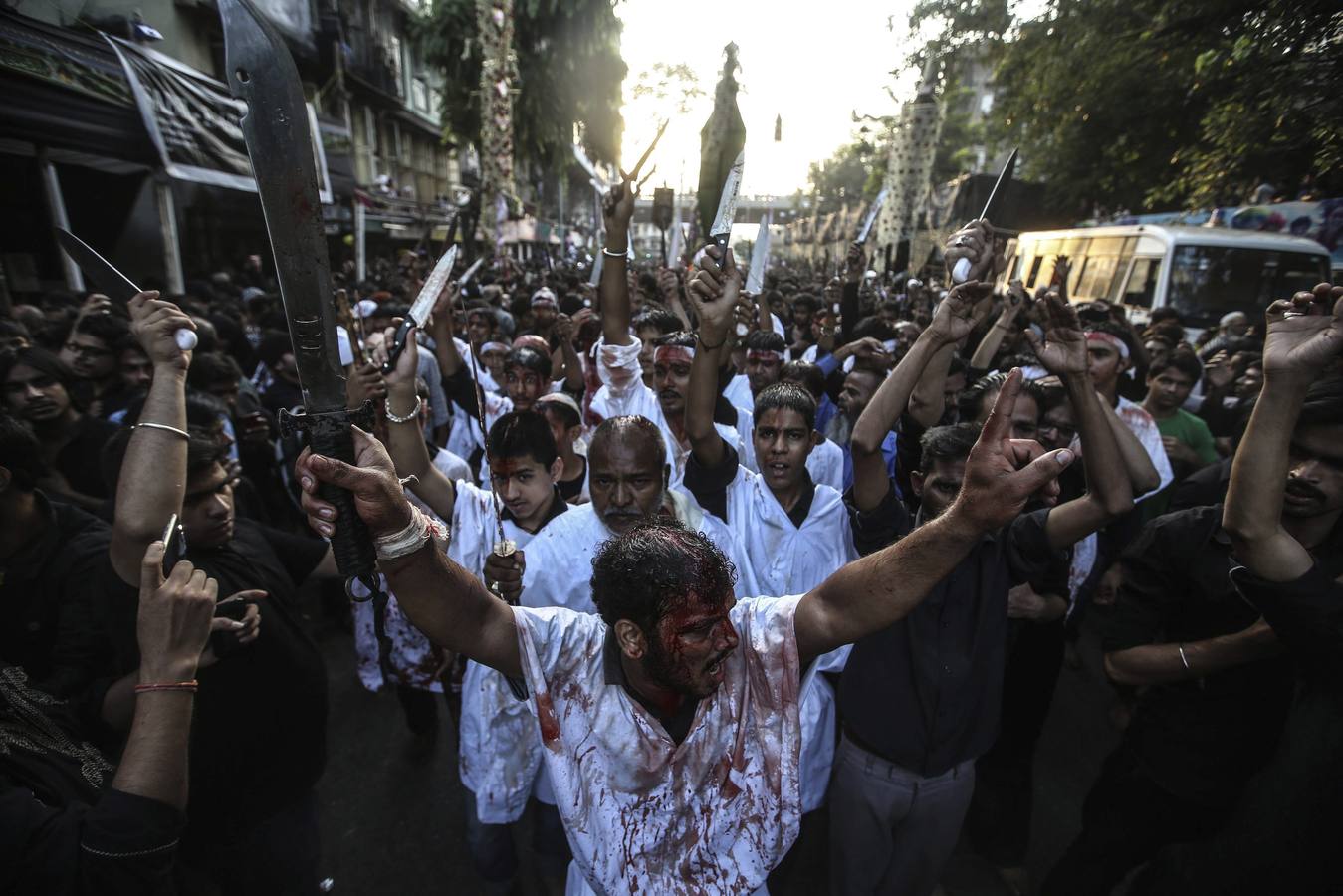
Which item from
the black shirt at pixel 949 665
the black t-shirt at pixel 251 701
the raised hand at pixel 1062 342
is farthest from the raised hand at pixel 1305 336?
the black t-shirt at pixel 251 701

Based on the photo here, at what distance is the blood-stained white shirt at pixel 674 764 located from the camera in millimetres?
1512

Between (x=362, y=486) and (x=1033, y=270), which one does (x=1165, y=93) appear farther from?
(x=362, y=486)

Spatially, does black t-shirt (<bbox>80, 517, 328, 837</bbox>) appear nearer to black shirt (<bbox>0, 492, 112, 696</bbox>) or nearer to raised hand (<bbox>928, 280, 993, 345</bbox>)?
black shirt (<bbox>0, 492, 112, 696</bbox>)

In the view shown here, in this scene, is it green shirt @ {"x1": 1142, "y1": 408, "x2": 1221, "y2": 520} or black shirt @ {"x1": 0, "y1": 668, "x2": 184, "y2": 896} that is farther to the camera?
green shirt @ {"x1": 1142, "y1": 408, "x2": 1221, "y2": 520}

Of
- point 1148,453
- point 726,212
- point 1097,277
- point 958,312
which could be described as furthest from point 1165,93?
point 726,212

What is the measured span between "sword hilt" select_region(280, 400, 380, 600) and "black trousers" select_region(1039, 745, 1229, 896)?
8.11 ft

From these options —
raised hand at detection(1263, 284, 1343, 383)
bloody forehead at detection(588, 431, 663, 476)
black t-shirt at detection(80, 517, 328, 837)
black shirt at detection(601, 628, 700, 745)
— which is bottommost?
black t-shirt at detection(80, 517, 328, 837)

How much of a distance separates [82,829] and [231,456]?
9.39 feet

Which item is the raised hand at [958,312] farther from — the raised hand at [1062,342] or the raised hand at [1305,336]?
the raised hand at [1305,336]

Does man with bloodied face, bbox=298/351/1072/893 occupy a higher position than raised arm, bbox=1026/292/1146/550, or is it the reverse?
raised arm, bbox=1026/292/1146/550

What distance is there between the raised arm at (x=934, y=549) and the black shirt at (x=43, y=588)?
6.74 ft

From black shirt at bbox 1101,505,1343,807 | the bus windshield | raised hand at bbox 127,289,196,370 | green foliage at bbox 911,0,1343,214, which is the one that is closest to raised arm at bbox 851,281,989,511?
black shirt at bbox 1101,505,1343,807

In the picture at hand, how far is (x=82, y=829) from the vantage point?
1255 millimetres

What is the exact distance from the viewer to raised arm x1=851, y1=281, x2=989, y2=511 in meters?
2.30
